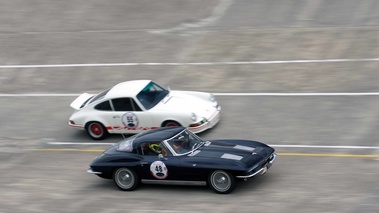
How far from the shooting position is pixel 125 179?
1360 centimetres

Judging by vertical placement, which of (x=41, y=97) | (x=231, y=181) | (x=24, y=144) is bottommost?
(x=231, y=181)

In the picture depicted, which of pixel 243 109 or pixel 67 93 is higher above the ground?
pixel 67 93

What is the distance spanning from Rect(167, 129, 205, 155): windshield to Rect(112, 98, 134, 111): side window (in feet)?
11.2

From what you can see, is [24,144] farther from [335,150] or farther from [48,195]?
[335,150]

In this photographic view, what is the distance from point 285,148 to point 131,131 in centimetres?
A: 410

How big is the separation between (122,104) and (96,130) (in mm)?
1100

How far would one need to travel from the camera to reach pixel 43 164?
1594 centimetres

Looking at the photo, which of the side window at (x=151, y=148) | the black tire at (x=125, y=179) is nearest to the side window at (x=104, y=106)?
the black tire at (x=125, y=179)

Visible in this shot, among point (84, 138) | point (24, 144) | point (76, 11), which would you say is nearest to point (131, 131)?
point (84, 138)

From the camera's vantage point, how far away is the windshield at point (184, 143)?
1324 centimetres

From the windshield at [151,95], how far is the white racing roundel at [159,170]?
3676 millimetres

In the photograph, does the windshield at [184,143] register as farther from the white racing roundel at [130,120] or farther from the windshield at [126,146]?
the white racing roundel at [130,120]

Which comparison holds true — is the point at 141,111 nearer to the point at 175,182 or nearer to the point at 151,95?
the point at 151,95

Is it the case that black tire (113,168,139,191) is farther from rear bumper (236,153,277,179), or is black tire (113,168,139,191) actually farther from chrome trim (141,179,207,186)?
rear bumper (236,153,277,179)
